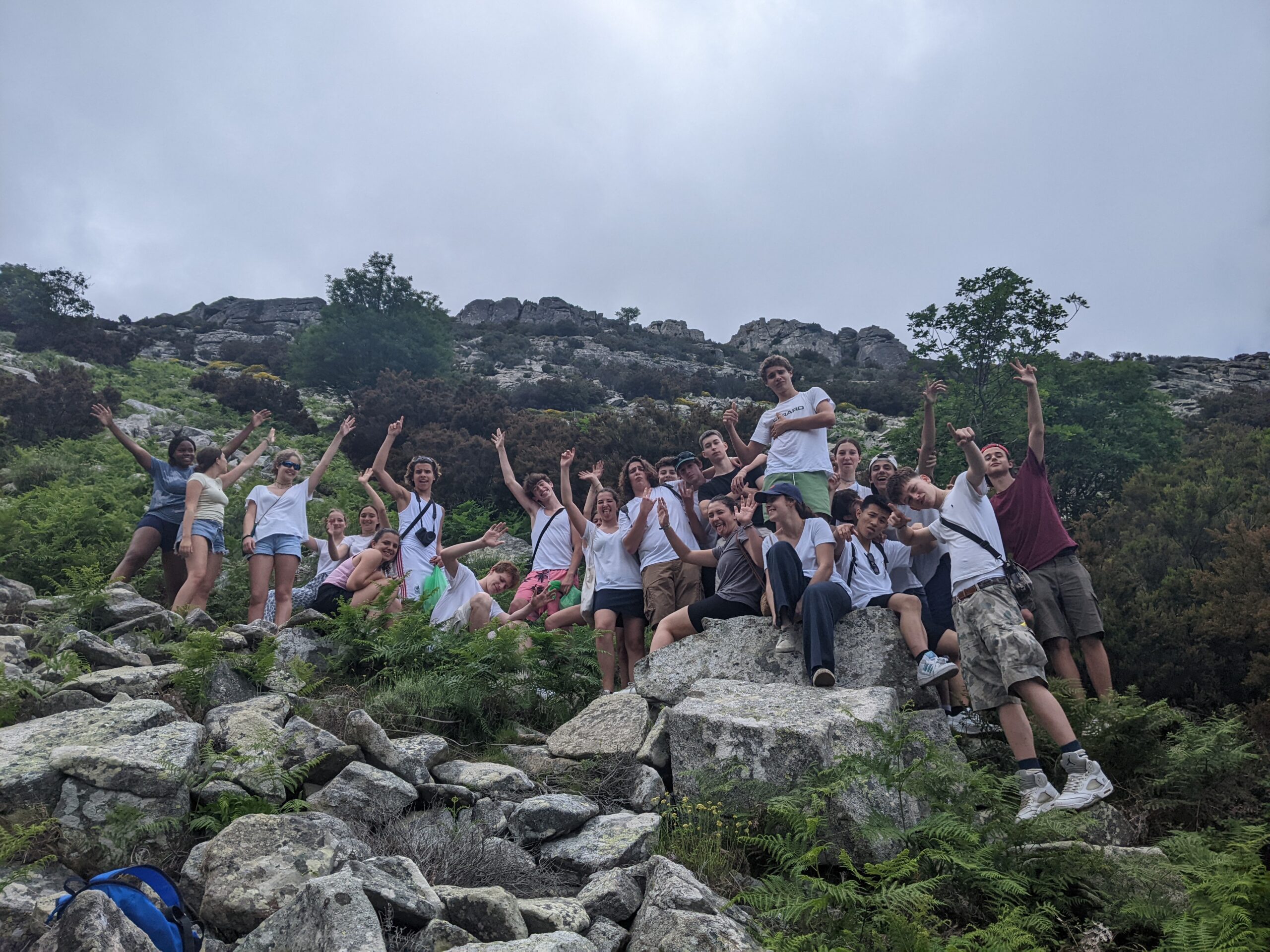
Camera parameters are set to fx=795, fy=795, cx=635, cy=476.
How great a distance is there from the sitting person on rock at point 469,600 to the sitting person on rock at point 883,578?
2847mm

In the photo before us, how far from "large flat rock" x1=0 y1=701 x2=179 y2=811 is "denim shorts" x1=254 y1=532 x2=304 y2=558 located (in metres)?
2.99

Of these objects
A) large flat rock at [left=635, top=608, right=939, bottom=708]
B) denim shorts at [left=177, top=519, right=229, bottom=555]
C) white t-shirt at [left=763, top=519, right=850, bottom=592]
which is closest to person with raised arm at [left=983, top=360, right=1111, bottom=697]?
large flat rock at [left=635, top=608, right=939, bottom=708]

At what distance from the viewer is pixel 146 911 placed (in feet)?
9.14

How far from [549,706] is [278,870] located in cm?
284

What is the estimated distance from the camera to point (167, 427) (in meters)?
16.0

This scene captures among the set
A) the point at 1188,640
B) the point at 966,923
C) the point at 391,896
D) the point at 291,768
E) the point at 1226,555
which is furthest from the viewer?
the point at 1226,555

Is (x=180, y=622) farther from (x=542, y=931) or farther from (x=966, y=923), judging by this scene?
(x=966, y=923)

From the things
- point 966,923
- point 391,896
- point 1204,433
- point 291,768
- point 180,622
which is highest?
point 1204,433

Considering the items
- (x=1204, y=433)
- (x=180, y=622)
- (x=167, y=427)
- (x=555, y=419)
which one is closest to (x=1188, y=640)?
(x=180, y=622)

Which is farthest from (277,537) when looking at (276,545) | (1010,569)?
(1010,569)

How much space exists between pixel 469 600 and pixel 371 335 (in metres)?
25.6

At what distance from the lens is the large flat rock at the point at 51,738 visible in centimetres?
360

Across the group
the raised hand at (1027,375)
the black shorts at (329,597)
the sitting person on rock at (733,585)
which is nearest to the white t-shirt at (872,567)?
the sitting person on rock at (733,585)

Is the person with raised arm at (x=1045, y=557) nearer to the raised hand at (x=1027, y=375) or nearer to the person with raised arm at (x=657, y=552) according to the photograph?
the raised hand at (x=1027, y=375)
